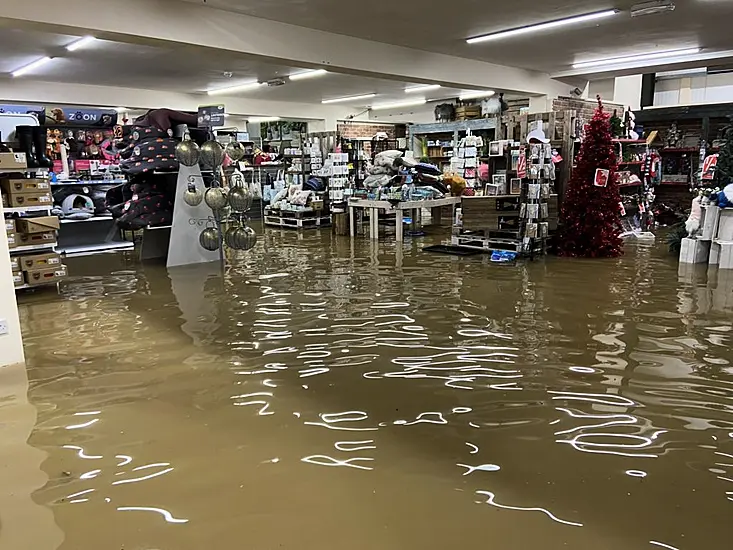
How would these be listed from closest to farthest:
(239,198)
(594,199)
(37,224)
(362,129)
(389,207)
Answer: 1. (37,224)
2. (239,198)
3. (594,199)
4. (389,207)
5. (362,129)

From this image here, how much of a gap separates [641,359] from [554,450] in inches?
63.5

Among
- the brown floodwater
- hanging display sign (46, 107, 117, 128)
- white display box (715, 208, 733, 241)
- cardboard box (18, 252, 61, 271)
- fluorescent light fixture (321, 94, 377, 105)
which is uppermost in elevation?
fluorescent light fixture (321, 94, 377, 105)

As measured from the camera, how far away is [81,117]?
10.1 m

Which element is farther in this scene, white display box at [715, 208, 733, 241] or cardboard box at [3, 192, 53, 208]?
white display box at [715, 208, 733, 241]

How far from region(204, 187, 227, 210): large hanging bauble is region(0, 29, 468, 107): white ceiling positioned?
171cm

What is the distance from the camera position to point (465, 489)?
257cm

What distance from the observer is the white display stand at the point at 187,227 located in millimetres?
8281

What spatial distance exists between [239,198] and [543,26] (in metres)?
4.45

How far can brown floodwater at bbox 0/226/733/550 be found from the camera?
234 centimetres

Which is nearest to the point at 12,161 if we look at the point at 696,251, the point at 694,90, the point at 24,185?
the point at 24,185

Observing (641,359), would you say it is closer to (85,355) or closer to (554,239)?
(85,355)

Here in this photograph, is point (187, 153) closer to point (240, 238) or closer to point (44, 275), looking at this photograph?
point (240, 238)

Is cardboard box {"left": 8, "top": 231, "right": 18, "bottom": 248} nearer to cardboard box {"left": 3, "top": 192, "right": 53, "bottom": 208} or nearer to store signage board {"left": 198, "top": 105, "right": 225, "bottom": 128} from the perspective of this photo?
cardboard box {"left": 3, "top": 192, "right": 53, "bottom": 208}

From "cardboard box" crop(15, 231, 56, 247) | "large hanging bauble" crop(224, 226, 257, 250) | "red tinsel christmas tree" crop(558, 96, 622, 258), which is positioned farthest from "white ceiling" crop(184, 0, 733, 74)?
"cardboard box" crop(15, 231, 56, 247)
